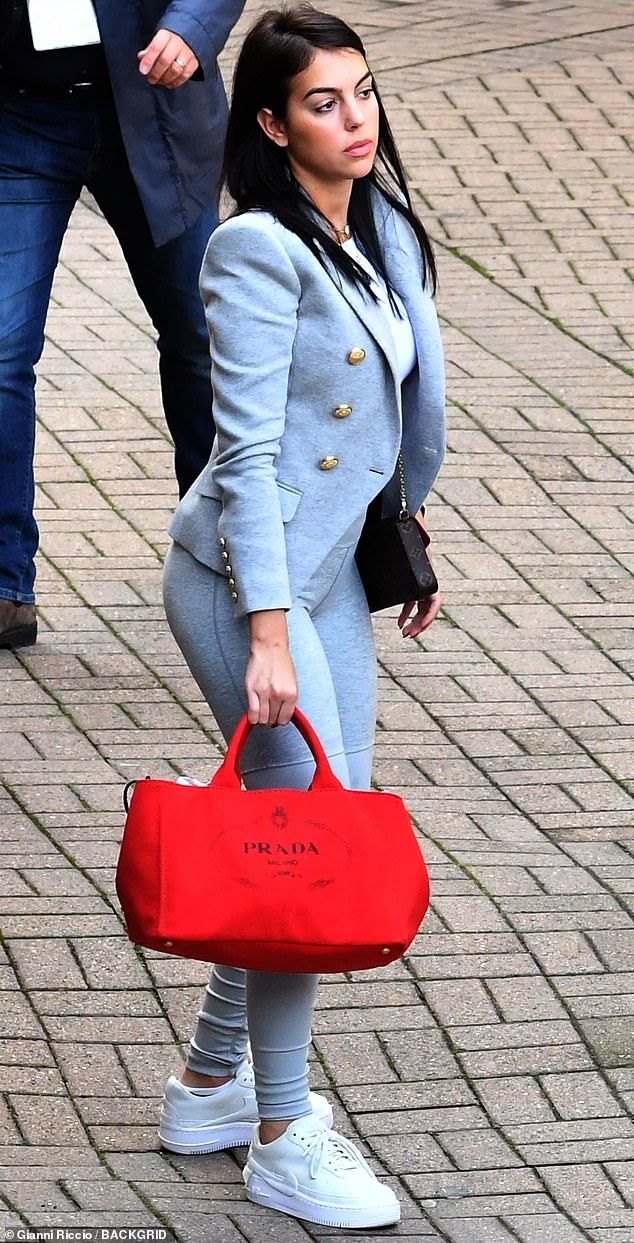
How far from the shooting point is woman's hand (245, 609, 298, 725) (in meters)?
3.07

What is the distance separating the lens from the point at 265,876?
2990mm

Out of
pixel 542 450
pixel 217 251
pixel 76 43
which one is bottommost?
pixel 542 450

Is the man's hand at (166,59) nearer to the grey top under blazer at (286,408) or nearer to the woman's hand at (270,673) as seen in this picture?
the grey top under blazer at (286,408)

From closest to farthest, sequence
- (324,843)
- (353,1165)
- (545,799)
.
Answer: (324,843) < (353,1165) < (545,799)

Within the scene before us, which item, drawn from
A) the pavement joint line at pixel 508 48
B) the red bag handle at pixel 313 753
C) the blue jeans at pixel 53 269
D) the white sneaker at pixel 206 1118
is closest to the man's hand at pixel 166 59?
the blue jeans at pixel 53 269

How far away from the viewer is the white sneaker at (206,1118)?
11.4ft

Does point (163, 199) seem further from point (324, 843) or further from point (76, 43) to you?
point (324, 843)

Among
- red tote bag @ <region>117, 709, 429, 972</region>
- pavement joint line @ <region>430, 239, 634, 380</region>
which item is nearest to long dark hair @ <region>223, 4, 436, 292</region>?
red tote bag @ <region>117, 709, 429, 972</region>

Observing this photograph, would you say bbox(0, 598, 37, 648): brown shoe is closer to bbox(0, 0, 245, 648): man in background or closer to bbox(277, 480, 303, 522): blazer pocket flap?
bbox(0, 0, 245, 648): man in background

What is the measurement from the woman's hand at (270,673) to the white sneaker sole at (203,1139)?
2.57ft

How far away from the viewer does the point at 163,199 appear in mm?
5039

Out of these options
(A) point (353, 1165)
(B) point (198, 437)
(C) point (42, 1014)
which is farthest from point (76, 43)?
(A) point (353, 1165)

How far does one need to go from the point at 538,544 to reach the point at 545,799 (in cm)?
158

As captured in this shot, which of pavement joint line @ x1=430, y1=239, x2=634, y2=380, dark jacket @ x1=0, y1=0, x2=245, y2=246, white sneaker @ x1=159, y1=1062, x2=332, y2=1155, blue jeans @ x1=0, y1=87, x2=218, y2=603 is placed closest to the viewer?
white sneaker @ x1=159, y1=1062, x2=332, y2=1155
